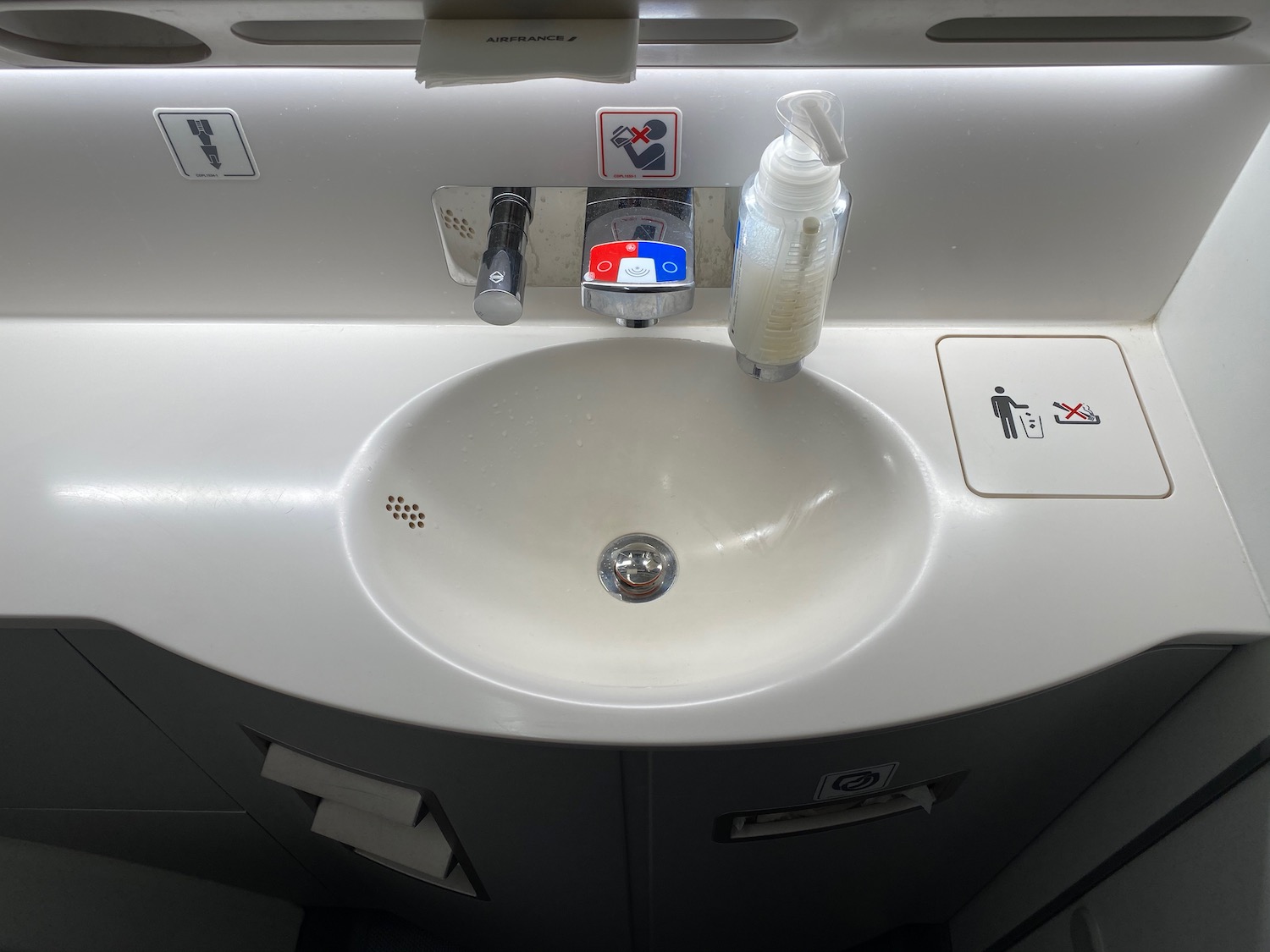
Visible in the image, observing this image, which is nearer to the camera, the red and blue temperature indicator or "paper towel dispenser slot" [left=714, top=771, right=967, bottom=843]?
the red and blue temperature indicator

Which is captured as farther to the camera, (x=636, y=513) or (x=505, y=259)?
(x=636, y=513)

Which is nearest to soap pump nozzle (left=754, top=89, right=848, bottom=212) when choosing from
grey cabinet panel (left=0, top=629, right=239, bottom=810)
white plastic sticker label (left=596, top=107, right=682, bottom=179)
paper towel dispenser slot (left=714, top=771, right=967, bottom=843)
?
white plastic sticker label (left=596, top=107, right=682, bottom=179)

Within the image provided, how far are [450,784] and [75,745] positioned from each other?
1.30ft

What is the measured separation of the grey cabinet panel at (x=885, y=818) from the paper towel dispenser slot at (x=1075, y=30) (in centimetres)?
45

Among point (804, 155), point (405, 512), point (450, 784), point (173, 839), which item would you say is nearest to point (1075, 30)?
point (804, 155)

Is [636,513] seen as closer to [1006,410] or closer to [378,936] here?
[1006,410]

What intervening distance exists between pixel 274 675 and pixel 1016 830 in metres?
0.75

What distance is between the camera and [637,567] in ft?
2.46

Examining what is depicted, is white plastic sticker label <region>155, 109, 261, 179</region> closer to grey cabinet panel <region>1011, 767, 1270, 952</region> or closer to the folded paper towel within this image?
Result: the folded paper towel

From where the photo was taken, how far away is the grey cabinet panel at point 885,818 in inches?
25.2

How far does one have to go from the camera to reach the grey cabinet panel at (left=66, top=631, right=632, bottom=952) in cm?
65

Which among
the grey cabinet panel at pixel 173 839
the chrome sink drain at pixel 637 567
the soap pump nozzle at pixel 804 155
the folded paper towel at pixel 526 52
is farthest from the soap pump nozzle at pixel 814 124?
the grey cabinet panel at pixel 173 839

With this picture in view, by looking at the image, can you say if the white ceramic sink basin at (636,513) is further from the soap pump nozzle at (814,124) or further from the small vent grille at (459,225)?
the soap pump nozzle at (814,124)

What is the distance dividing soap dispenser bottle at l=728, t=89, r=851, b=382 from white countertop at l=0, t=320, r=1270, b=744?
0.34 ft
